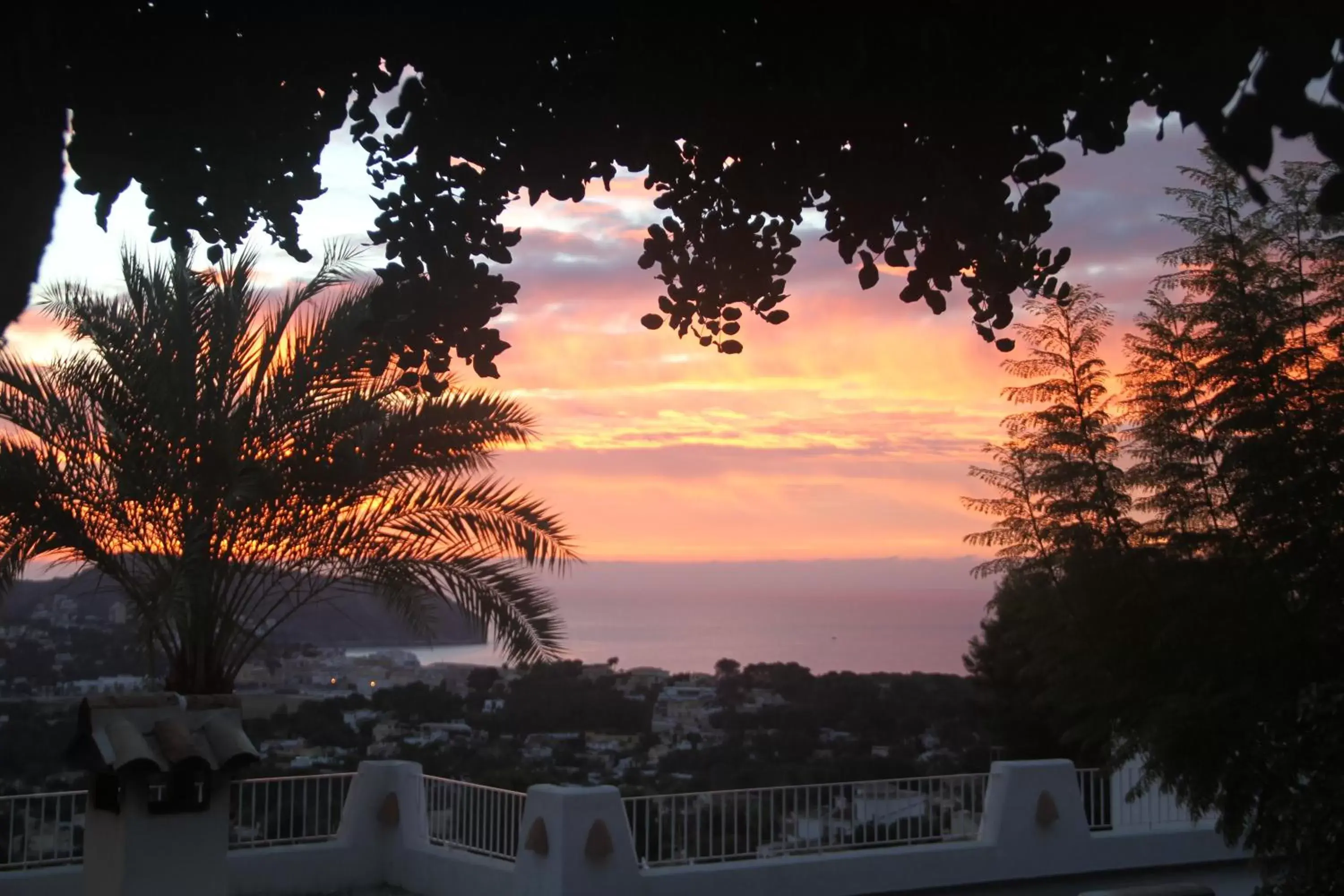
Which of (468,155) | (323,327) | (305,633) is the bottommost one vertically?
(305,633)

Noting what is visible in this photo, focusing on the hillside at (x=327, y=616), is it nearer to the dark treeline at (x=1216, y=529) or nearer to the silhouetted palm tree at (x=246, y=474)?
the silhouetted palm tree at (x=246, y=474)

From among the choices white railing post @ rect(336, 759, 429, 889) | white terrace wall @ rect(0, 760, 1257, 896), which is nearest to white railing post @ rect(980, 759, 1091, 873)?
white terrace wall @ rect(0, 760, 1257, 896)

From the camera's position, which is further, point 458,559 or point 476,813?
point 476,813

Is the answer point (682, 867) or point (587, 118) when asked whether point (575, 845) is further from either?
point (587, 118)

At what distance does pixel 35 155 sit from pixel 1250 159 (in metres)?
2.59

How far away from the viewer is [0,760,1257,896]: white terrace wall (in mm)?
10602

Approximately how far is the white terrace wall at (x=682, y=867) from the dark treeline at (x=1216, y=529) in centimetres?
209

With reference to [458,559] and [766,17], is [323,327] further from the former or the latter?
[766,17]

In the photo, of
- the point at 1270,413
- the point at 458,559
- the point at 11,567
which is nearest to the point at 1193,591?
the point at 1270,413

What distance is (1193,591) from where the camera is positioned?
33.0ft

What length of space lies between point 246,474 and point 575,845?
395cm

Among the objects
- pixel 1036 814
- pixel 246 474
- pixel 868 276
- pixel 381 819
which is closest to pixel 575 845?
pixel 381 819

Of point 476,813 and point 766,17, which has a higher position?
point 766,17

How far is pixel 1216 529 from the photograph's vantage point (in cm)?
1007
